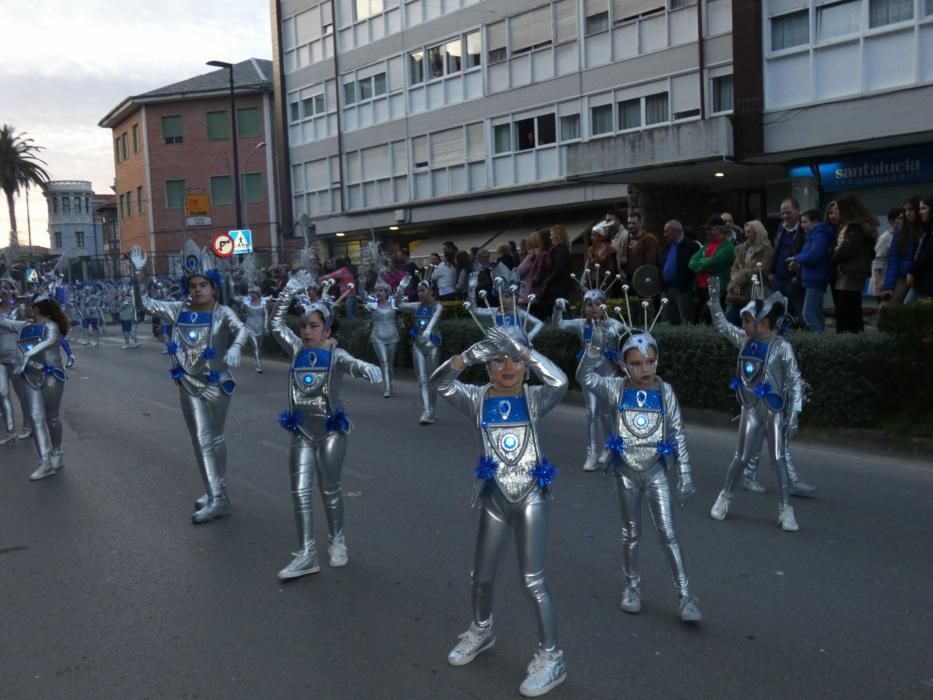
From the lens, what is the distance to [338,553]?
21.7 feet

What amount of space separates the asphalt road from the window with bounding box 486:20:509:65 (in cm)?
2190

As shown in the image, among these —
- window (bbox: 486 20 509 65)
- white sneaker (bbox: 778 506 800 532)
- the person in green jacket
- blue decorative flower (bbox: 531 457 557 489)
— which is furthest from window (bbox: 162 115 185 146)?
blue decorative flower (bbox: 531 457 557 489)

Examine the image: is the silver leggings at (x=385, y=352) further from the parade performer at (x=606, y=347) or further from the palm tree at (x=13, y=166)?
the palm tree at (x=13, y=166)

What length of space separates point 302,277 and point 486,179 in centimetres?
2326

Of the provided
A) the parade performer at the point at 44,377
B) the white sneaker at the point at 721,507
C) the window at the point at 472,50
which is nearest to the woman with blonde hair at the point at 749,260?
the white sneaker at the point at 721,507

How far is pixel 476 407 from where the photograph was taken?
484cm

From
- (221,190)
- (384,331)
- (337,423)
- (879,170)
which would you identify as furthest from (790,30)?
(221,190)

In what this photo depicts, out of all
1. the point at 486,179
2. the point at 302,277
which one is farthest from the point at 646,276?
the point at 486,179

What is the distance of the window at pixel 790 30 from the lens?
19.5 meters

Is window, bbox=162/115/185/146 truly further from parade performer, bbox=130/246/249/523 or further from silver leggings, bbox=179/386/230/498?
silver leggings, bbox=179/386/230/498

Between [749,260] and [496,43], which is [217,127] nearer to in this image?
[496,43]

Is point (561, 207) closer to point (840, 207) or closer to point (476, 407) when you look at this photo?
point (840, 207)

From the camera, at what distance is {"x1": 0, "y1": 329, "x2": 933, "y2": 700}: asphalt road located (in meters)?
4.73

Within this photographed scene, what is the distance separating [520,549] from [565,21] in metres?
24.8
